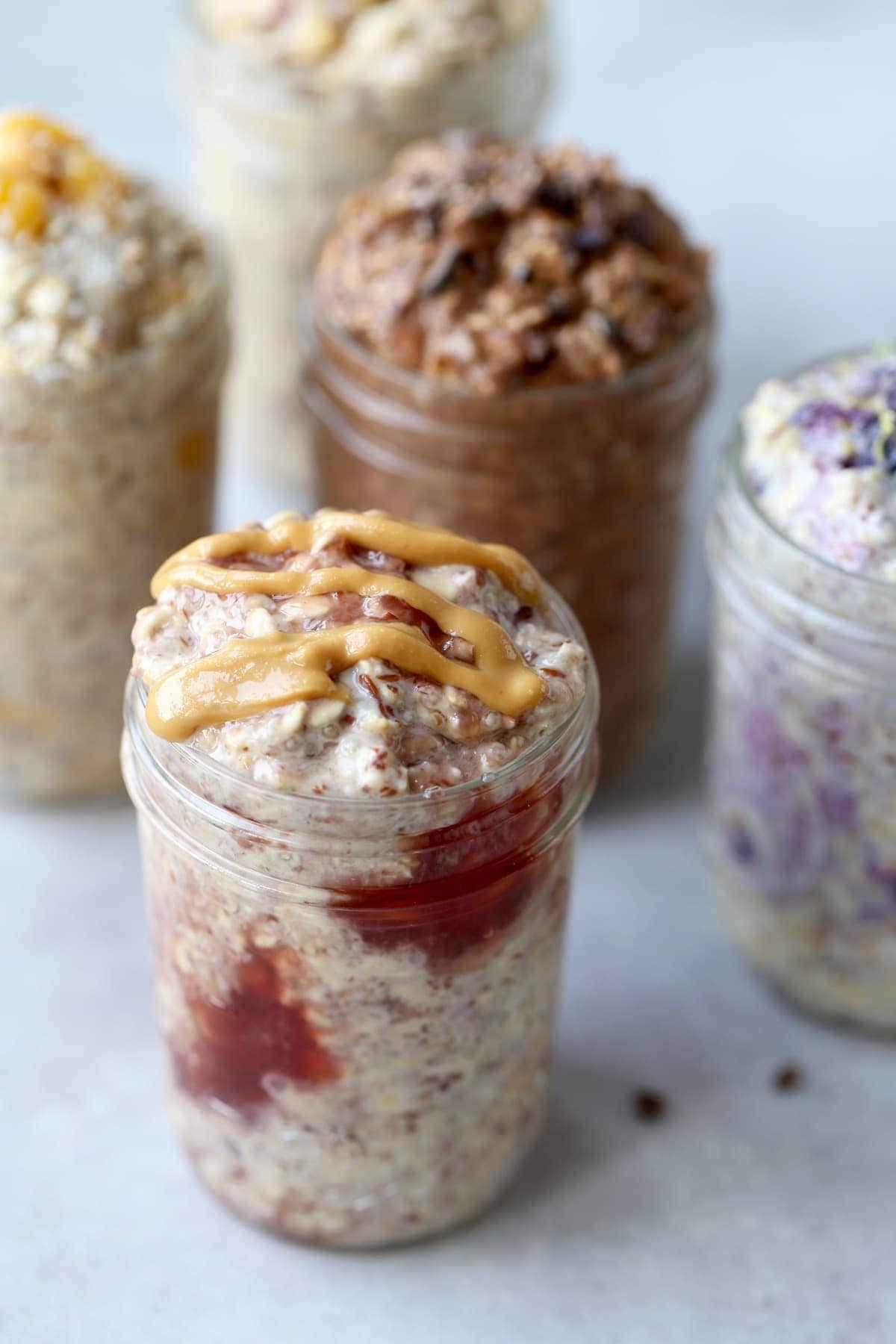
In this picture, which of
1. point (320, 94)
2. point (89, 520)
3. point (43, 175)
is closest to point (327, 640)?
point (89, 520)

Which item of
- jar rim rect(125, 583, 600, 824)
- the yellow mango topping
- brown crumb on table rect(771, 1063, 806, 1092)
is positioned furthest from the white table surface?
the yellow mango topping

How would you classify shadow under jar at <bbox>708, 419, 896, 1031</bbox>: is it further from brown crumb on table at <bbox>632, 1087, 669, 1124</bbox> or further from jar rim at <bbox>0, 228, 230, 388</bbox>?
jar rim at <bbox>0, 228, 230, 388</bbox>

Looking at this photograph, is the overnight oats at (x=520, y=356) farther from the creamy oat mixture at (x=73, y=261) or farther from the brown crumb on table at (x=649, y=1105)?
the brown crumb on table at (x=649, y=1105)

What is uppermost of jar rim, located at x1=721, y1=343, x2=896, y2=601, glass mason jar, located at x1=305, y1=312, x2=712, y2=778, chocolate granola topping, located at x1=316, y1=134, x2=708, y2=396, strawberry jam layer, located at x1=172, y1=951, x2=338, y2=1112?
chocolate granola topping, located at x1=316, y1=134, x2=708, y2=396

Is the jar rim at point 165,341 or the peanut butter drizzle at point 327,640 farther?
the jar rim at point 165,341

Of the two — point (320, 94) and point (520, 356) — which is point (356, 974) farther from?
point (320, 94)

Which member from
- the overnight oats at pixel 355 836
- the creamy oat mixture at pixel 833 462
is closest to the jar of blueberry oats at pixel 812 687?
the creamy oat mixture at pixel 833 462
